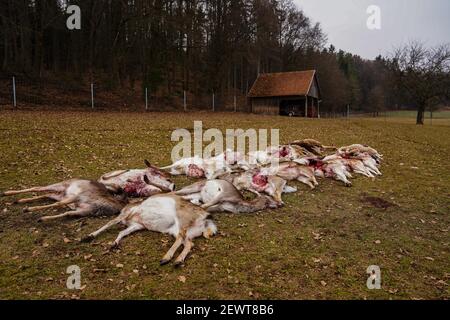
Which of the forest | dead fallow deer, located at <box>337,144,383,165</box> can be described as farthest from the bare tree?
dead fallow deer, located at <box>337,144,383,165</box>

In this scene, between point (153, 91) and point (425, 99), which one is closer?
point (153, 91)

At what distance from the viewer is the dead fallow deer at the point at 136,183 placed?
6.21m

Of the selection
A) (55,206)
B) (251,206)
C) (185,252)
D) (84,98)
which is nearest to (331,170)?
(251,206)

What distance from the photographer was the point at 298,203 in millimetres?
6512

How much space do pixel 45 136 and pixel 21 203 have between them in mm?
6403

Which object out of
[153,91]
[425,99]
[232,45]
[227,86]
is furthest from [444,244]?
[227,86]

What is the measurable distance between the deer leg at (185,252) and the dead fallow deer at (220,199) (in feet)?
3.69

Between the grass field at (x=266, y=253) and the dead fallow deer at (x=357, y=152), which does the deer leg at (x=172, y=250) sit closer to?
the grass field at (x=266, y=253)

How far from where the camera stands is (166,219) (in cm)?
482

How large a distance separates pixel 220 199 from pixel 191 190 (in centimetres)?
58

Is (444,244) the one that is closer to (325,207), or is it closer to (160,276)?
(325,207)

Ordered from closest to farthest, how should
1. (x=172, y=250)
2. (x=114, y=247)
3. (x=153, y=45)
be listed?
(x=172, y=250) < (x=114, y=247) < (x=153, y=45)

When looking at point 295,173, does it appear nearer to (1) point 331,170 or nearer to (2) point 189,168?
(1) point 331,170

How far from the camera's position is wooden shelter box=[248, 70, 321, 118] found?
3831 centimetres
